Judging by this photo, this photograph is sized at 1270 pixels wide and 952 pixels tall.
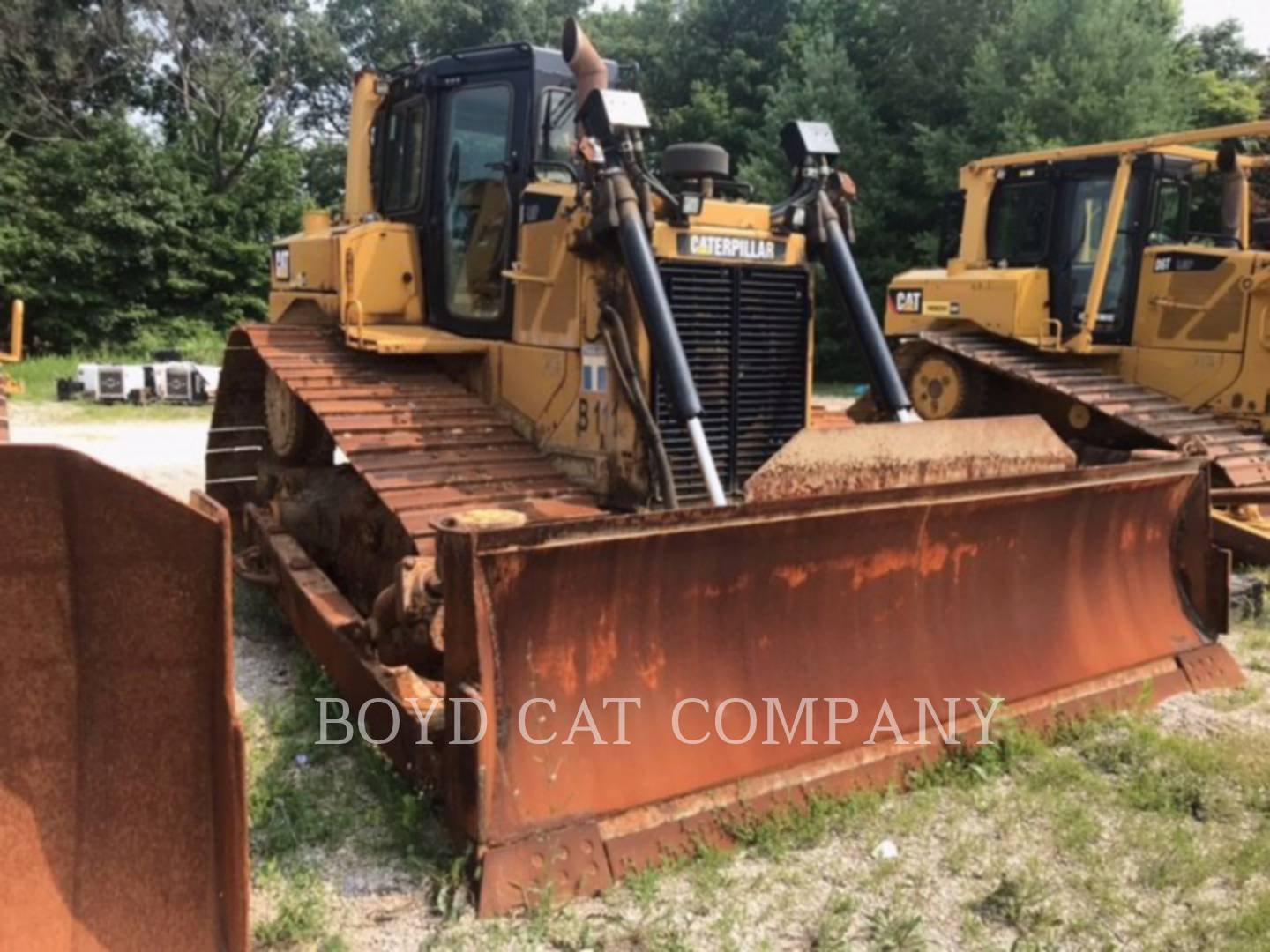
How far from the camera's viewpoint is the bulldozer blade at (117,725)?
2133 millimetres

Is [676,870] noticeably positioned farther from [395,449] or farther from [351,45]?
[351,45]

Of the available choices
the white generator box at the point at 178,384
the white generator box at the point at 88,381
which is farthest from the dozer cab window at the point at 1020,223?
the white generator box at the point at 88,381

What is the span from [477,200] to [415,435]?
4.67ft

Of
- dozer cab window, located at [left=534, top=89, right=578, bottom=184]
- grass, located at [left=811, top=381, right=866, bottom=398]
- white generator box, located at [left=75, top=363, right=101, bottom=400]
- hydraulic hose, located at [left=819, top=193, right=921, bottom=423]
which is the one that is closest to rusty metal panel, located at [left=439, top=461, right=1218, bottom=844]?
hydraulic hose, located at [left=819, top=193, right=921, bottom=423]

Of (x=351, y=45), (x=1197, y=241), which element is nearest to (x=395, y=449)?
(x=1197, y=241)

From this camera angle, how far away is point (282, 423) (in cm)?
593

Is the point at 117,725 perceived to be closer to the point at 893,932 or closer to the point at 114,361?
the point at 893,932

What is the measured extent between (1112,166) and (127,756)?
9113 mm

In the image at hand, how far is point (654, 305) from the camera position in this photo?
179 inches

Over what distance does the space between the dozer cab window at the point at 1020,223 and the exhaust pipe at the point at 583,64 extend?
6.11 metres

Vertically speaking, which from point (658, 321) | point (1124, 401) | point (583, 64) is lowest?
point (1124, 401)

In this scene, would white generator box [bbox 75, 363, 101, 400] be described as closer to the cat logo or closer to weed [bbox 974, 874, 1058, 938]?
the cat logo

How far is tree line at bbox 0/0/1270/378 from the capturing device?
74.9 ft

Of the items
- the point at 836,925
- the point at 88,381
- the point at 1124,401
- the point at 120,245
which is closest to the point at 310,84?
the point at 120,245
